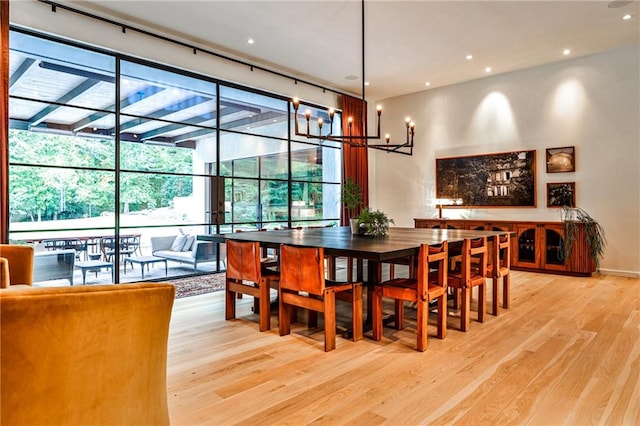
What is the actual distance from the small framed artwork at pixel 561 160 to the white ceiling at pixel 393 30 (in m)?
1.46

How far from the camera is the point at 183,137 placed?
18.4ft

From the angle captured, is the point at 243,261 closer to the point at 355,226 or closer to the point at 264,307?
the point at 264,307

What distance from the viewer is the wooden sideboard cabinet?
18.2 feet

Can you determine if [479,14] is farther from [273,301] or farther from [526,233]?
[273,301]

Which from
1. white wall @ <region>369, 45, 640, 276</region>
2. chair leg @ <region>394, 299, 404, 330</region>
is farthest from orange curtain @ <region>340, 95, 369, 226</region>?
chair leg @ <region>394, 299, 404, 330</region>

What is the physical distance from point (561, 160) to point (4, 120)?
293 inches

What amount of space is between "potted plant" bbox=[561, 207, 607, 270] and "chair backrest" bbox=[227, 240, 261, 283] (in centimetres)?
478

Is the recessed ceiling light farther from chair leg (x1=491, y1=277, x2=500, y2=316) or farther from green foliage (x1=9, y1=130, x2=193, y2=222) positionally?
green foliage (x1=9, y1=130, x2=193, y2=222)

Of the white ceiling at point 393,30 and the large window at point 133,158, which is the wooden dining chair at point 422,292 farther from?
the large window at point 133,158

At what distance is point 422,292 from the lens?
2.82 meters

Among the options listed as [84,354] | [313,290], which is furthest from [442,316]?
[84,354]

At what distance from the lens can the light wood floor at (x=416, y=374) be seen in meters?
1.96

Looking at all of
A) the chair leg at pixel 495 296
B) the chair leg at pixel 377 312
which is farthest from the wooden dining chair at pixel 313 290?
the chair leg at pixel 495 296

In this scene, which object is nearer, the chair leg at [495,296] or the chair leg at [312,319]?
the chair leg at [312,319]
